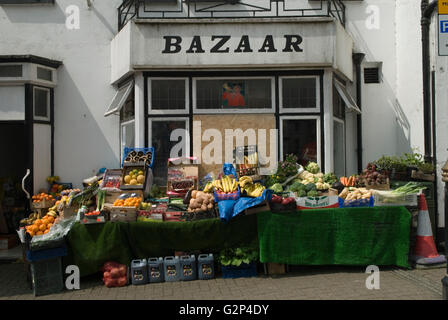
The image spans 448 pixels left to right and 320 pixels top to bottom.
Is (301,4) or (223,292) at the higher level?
(301,4)

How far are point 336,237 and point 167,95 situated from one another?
4.90 m

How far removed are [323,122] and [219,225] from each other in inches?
148

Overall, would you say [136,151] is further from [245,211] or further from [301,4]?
[301,4]

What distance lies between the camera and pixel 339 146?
1064 cm

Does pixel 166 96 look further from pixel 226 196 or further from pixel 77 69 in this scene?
pixel 226 196

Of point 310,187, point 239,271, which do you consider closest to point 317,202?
point 310,187

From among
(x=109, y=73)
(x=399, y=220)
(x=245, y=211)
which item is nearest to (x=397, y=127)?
(x=399, y=220)

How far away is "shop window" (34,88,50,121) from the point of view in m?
10.2

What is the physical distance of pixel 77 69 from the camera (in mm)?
10758

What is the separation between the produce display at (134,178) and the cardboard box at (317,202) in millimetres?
3247

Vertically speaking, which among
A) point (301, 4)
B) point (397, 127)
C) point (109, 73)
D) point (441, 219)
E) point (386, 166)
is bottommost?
point (441, 219)

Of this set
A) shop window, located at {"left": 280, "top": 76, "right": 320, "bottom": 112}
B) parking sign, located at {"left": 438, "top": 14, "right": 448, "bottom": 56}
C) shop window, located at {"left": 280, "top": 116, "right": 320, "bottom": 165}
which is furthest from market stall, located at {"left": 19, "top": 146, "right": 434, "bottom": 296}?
parking sign, located at {"left": 438, "top": 14, "right": 448, "bottom": 56}

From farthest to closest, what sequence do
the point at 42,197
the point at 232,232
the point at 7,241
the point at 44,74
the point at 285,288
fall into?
the point at 44,74 → the point at 7,241 → the point at 42,197 → the point at 232,232 → the point at 285,288
